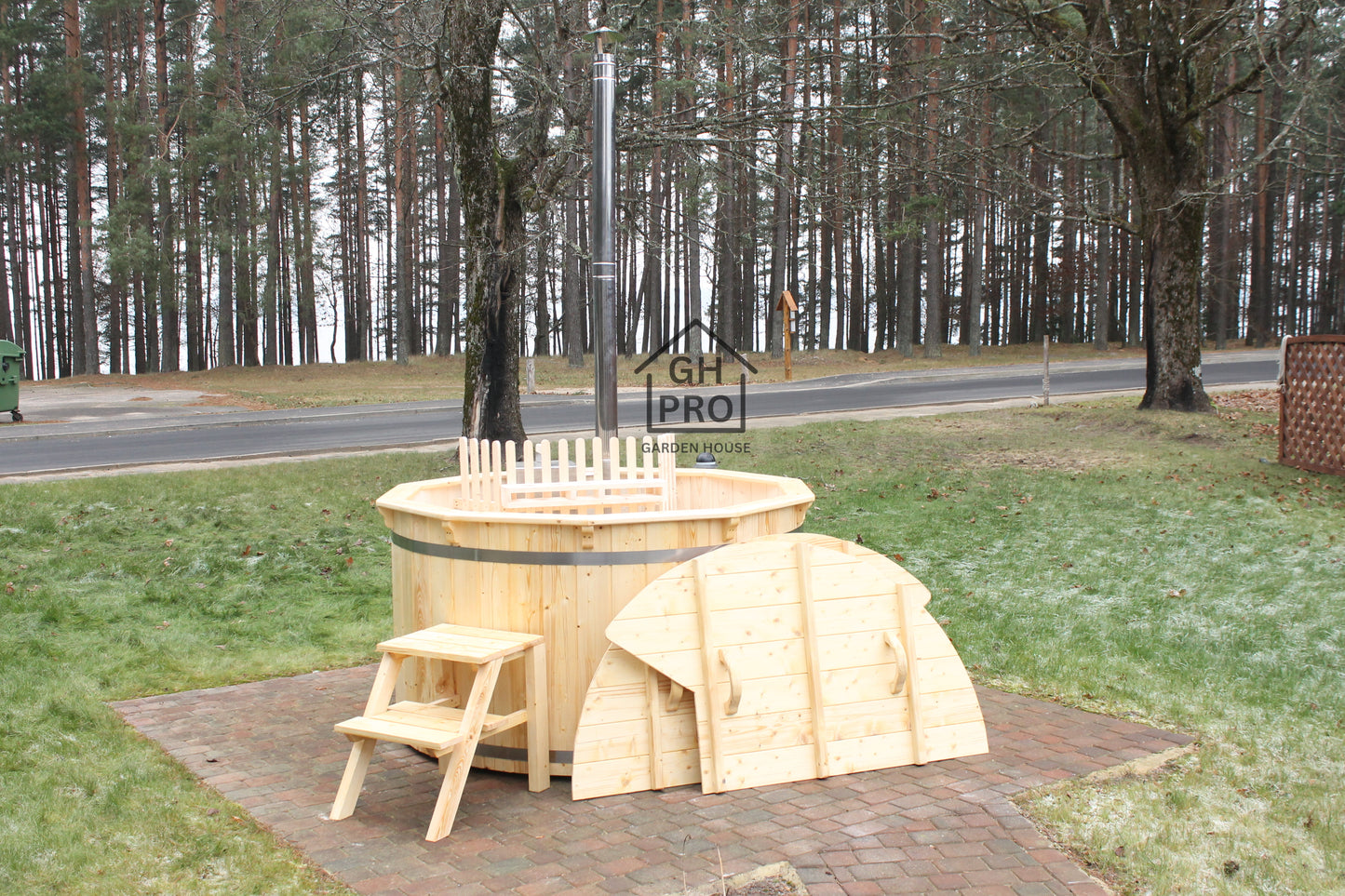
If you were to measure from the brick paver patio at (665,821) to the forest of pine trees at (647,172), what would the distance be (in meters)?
6.82

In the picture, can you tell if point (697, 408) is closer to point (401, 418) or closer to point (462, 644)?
point (401, 418)

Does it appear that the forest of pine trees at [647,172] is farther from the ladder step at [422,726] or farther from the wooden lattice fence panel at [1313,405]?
the ladder step at [422,726]

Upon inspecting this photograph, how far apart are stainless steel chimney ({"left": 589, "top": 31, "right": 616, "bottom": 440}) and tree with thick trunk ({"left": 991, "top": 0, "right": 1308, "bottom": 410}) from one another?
33.7ft

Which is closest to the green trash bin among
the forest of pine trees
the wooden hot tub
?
the forest of pine trees

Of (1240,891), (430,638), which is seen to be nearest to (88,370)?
(430,638)

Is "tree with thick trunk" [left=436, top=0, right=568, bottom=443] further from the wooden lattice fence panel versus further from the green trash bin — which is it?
the green trash bin

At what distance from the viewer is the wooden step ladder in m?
4.10

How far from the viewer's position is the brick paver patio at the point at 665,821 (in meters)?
3.62

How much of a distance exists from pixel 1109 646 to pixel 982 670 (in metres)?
0.91

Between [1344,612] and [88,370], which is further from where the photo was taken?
[88,370]

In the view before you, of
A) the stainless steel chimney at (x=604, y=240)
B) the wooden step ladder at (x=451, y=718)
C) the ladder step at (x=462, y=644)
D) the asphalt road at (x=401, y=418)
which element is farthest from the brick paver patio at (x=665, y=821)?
the asphalt road at (x=401, y=418)

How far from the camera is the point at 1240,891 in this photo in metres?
3.51

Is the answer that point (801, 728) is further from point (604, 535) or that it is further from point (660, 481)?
point (660, 481)

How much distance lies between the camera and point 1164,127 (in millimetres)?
15258
